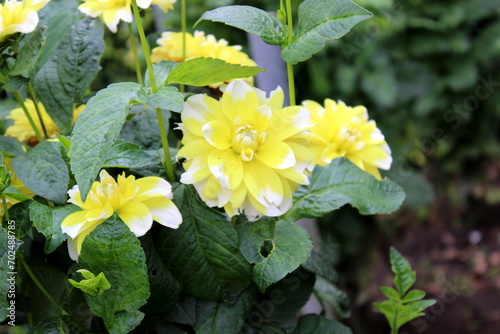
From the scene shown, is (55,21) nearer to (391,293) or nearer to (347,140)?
(347,140)

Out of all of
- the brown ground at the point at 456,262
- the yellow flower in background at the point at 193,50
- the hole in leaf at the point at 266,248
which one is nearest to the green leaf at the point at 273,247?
the hole in leaf at the point at 266,248

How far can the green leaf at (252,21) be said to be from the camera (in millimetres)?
527

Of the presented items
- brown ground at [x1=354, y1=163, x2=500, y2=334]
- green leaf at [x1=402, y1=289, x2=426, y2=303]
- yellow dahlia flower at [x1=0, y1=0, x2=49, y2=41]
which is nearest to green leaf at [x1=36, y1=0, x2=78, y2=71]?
yellow dahlia flower at [x1=0, y1=0, x2=49, y2=41]

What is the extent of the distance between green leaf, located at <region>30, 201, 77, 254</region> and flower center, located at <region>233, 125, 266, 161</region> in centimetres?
15

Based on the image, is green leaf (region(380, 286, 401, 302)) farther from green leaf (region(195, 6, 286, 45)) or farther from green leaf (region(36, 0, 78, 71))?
green leaf (region(36, 0, 78, 71))

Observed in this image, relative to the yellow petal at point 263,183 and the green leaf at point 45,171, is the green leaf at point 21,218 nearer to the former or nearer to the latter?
the green leaf at point 45,171

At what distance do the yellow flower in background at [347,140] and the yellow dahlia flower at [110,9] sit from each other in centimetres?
22

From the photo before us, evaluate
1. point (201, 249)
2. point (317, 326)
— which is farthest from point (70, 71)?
point (317, 326)

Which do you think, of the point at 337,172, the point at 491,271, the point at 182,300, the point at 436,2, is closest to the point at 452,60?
the point at 436,2

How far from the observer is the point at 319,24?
545 millimetres

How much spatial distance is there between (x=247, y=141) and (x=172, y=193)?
0.28 feet

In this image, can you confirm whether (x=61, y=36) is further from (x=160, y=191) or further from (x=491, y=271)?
(x=491, y=271)

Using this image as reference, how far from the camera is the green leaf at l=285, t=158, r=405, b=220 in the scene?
0.60 m

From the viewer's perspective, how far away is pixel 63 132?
643mm
